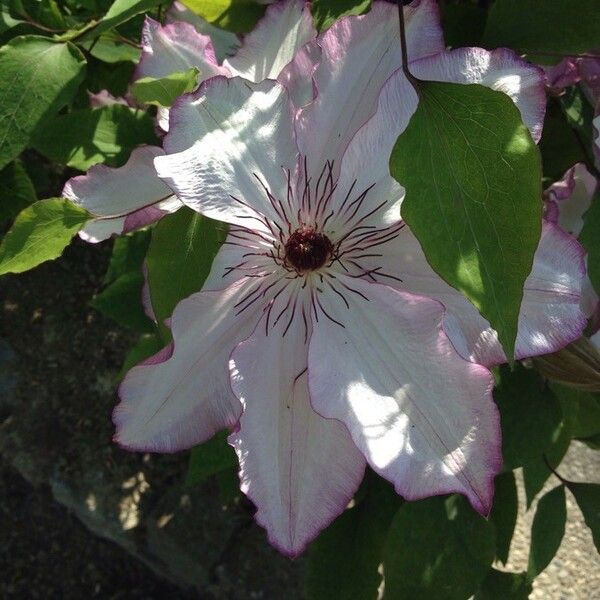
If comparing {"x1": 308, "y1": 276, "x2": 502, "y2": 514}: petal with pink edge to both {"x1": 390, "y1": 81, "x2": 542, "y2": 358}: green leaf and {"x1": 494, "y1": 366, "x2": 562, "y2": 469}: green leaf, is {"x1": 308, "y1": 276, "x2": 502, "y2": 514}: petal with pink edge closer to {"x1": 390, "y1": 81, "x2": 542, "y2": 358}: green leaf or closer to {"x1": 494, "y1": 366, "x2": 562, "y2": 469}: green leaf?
{"x1": 390, "y1": 81, "x2": 542, "y2": 358}: green leaf

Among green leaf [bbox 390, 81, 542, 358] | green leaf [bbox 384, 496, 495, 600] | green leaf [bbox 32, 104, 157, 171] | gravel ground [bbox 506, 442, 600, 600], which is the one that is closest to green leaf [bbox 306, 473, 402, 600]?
green leaf [bbox 384, 496, 495, 600]

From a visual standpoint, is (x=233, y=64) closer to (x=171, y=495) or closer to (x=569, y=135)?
(x=569, y=135)

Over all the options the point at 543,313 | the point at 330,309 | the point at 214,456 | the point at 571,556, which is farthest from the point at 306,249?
the point at 571,556

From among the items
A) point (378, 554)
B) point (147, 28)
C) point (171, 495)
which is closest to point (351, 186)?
point (147, 28)

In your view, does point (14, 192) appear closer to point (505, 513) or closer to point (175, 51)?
point (175, 51)

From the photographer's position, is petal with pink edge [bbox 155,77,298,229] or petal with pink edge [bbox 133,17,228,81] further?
petal with pink edge [bbox 133,17,228,81]

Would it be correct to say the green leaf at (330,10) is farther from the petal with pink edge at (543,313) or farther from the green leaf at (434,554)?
the green leaf at (434,554)
